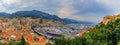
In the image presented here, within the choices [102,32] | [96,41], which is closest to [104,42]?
[96,41]

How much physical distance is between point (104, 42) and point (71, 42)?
975 cm

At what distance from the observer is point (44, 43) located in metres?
145

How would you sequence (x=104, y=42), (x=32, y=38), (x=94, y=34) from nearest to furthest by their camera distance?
1. (x=104, y=42)
2. (x=94, y=34)
3. (x=32, y=38)

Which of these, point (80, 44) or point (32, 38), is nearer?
point (80, 44)

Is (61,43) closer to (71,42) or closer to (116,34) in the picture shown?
(71,42)

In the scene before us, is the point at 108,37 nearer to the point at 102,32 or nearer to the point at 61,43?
the point at 102,32

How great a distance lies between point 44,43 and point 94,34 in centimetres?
6636

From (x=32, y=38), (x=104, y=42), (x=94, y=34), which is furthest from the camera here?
(x=32, y=38)

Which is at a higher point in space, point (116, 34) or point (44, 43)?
point (116, 34)

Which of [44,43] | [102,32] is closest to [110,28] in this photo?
[102,32]

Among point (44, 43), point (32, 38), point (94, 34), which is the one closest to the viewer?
point (94, 34)

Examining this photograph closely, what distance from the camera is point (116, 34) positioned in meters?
75.6

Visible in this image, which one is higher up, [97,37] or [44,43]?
[97,37]

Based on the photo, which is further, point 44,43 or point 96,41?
point 44,43
